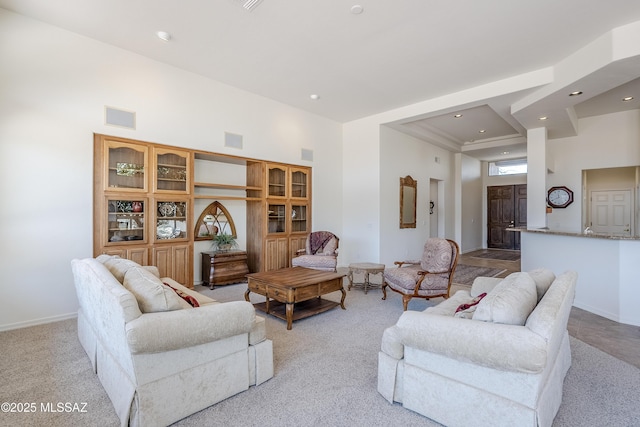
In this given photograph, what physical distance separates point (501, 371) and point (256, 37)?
13.9 ft

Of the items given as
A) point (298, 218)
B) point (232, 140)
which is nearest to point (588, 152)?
point (298, 218)

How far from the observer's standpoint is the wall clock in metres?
7.15

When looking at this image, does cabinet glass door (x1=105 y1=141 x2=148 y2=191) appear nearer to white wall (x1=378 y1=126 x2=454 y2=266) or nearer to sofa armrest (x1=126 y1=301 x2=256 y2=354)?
sofa armrest (x1=126 y1=301 x2=256 y2=354)

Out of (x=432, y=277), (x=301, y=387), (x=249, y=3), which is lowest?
(x=301, y=387)

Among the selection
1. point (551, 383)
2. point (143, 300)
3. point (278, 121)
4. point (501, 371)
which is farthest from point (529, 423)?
point (278, 121)

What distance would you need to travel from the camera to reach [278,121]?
623 centimetres

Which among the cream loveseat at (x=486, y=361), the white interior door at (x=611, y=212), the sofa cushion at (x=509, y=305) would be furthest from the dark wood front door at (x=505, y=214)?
the sofa cushion at (x=509, y=305)

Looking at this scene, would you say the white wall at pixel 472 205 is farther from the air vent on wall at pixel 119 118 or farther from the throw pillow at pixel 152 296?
the throw pillow at pixel 152 296

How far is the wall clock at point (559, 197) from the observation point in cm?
715

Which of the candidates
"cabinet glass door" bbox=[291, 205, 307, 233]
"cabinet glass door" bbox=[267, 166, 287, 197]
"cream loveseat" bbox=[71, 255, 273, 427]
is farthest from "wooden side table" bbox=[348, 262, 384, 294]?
"cream loveseat" bbox=[71, 255, 273, 427]

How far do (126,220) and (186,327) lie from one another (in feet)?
10.4

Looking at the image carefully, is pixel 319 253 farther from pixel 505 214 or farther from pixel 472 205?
pixel 505 214

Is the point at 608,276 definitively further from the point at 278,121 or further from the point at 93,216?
the point at 93,216

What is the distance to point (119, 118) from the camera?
4.25 m
